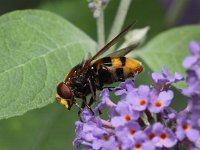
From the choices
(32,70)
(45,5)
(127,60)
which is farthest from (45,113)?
(127,60)

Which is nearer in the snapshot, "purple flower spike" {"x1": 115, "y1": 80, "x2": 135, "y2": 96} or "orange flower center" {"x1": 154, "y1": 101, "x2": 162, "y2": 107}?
"orange flower center" {"x1": 154, "y1": 101, "x2": 162, "y2": 107}

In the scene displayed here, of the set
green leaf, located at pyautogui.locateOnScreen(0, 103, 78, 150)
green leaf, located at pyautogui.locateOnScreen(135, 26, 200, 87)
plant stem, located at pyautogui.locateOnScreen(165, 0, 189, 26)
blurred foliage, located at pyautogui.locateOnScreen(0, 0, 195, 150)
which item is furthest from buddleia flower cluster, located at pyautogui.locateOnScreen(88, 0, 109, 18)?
plant stem, located at pyautogui.locateOnScreen(165, 0, 189, 26)

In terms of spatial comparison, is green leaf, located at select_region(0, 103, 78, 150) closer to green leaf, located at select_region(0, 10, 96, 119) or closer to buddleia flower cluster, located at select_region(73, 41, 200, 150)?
green leaf, located at select_region(0, 10, 96, 119)

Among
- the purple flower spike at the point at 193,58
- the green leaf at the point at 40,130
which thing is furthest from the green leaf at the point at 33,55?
the purple flower spike at the point at 193,58

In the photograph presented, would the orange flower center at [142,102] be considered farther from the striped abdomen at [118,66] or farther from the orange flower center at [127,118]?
the striped abdomen at [118,66]

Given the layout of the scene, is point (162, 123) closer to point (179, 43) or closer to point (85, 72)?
point (85, 72)

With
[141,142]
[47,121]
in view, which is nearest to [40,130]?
[47,121]
